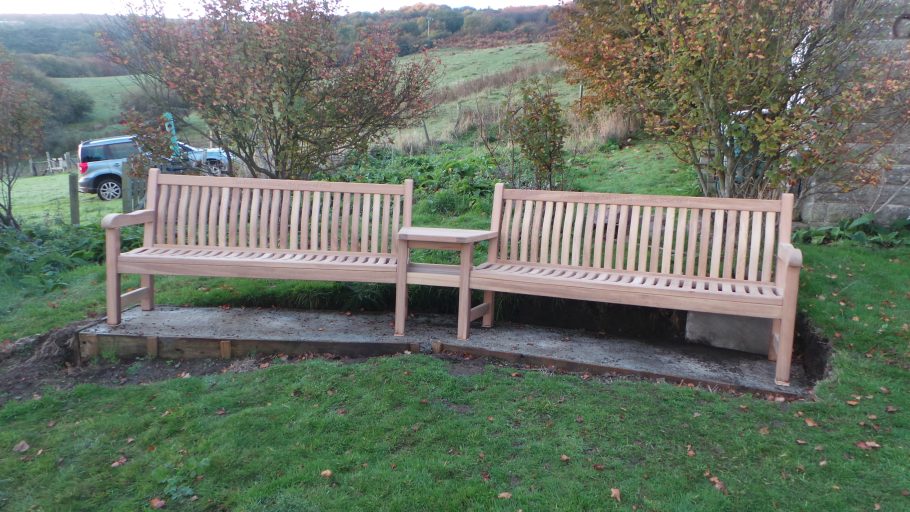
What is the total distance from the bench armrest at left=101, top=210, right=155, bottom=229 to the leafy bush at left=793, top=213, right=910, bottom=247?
5.84m

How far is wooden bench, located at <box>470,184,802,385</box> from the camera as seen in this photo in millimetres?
3934

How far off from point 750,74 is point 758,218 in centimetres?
146

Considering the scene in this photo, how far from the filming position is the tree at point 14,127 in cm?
845

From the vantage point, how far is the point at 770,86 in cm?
536

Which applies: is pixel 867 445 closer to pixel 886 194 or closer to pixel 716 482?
pixel 716 482

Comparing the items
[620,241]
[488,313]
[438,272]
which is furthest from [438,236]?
[620,241]

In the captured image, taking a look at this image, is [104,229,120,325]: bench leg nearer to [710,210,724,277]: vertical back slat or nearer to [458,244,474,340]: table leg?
[458,244,474,340]: table leg

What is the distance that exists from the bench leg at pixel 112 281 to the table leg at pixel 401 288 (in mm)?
1921

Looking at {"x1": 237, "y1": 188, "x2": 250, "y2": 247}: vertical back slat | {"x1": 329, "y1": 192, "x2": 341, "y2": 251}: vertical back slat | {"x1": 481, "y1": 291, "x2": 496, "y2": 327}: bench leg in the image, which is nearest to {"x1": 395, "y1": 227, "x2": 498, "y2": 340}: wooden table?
{"x1": 481, "y1": 291, "x2": 496, "y2": 327}: bench leg

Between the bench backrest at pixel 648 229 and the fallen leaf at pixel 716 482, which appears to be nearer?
the fallen leaf at pixel 716 482

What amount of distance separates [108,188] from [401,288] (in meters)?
14.6

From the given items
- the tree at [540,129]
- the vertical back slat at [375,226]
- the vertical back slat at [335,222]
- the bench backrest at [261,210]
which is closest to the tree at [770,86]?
the tree at [540,129]

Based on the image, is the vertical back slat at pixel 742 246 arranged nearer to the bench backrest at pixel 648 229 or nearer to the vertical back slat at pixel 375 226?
the bench backrest at pixel 648 229

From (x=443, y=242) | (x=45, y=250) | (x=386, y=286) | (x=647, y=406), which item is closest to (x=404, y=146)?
(x=45, y=250)
